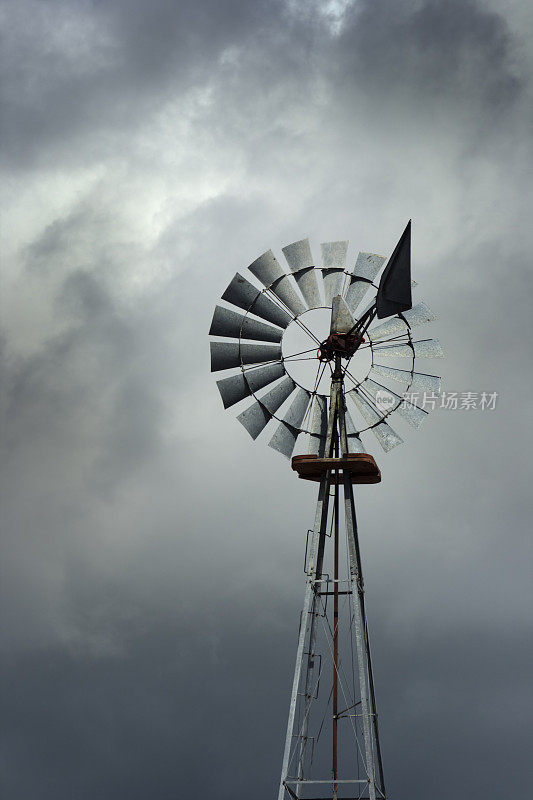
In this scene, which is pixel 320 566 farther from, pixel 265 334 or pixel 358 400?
pixel 265 334

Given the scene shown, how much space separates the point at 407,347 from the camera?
27.3m

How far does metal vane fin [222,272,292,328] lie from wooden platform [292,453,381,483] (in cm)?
354

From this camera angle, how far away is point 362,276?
2722 centimetres

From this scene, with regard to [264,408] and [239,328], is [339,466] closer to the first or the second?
[264,408]

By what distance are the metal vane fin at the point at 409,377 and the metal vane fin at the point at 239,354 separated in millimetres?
2621

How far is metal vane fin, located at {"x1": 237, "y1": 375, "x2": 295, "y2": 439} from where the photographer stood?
26.5 m

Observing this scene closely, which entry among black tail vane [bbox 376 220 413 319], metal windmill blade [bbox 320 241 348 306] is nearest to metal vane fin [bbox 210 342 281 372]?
metal windmill blade [bbox 320 241 348 306]

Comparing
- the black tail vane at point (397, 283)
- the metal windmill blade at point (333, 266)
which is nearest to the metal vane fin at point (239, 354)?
the metal windmill blade at point (333, 266)

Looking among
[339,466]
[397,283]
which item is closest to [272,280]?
[397,283]

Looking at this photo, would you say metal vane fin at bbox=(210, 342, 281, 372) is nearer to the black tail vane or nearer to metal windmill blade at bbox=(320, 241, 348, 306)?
metal windmill blade at bbox=(320, 241, 348, 306)

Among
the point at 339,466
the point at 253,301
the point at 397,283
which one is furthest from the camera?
the point at 253,301

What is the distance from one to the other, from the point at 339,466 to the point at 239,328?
170 inches

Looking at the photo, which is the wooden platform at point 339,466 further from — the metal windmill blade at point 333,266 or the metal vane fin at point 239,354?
the metal windmill blade at point 333,266

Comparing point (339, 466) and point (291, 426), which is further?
point (291, 426)
